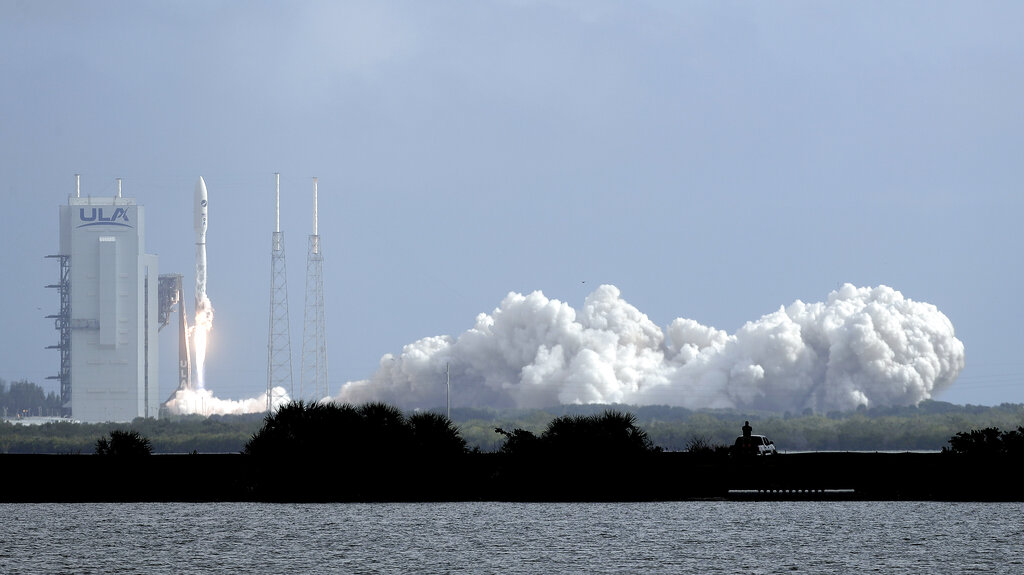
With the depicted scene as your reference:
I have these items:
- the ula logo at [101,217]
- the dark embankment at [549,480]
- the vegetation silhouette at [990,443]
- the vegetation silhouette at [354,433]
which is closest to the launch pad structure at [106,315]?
the ula logo at [101,217]

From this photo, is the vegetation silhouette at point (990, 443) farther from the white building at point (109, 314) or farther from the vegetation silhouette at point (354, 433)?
the white building at point (109, 314)

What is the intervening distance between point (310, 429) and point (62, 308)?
108 meters

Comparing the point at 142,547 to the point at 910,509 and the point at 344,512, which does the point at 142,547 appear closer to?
the point at 344,512

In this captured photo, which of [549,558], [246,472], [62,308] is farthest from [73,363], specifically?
[549,558]

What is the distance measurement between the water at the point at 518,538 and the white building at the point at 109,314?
9659cm

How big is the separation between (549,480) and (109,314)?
103655mm

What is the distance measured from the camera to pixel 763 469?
73625mm

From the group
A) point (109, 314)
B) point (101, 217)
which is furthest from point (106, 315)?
point (101, 217)

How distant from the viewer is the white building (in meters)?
164

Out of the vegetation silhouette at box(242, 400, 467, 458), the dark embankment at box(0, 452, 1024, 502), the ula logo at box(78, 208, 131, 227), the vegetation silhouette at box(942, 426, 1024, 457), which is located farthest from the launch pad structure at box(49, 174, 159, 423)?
the vegetation silhouette at box(942, 426, 1024, 457)

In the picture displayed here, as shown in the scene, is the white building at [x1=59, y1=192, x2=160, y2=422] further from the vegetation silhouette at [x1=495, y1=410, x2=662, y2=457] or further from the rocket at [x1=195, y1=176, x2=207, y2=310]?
the vegetation silhouette at [x1=495, y1=410, x2=662, y2=457]

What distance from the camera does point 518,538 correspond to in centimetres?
5409

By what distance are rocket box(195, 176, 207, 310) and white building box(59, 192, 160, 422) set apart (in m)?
6.40

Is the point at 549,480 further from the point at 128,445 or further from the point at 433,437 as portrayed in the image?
the point at 128,445
